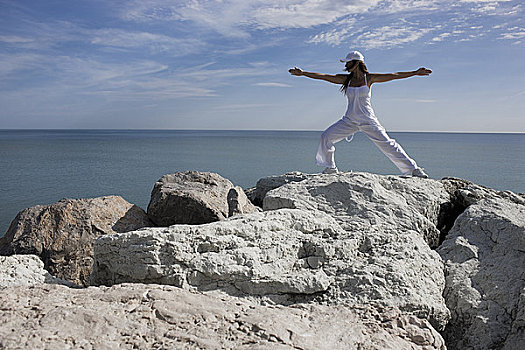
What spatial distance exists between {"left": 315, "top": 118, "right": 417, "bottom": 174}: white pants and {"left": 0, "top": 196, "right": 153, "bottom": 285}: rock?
3502 mm

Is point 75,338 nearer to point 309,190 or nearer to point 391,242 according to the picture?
point 391,242

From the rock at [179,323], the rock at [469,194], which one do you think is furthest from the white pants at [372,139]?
the rock at [179,323]

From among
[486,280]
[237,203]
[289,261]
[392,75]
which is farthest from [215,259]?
[392,75]

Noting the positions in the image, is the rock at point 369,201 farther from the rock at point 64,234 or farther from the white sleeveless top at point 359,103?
the rock at point 64,234

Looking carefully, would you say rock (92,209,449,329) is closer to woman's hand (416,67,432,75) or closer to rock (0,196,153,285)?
rock (0,196,153,285)

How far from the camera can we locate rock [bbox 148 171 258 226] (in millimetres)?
4973

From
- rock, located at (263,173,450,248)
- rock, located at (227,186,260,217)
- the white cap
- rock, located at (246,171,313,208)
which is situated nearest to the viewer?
rock, located at (263,173,450,248)

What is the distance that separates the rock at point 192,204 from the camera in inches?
196

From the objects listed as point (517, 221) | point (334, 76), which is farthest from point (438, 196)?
point (334, 76)

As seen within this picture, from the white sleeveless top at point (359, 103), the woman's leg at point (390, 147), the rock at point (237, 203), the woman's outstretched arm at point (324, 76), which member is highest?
the woman's outstretched arm at point (324, 76)

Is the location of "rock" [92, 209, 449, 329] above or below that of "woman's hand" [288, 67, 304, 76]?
below

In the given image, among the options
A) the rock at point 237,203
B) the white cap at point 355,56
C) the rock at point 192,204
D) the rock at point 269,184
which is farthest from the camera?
the rock at point 269,184

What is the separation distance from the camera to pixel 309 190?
4758mm

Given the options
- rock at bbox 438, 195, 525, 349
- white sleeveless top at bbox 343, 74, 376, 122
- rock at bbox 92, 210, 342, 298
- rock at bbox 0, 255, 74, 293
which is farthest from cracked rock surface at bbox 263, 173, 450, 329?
rock at bbox 0, 255, 74, 293
